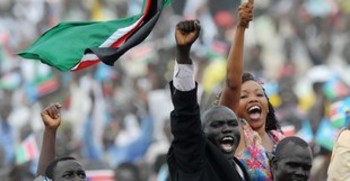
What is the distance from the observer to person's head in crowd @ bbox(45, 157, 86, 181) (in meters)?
8.26

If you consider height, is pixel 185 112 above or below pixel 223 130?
above

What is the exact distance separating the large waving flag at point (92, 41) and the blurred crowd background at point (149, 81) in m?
2.79

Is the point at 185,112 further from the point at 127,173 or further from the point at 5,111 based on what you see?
the point at 5,111

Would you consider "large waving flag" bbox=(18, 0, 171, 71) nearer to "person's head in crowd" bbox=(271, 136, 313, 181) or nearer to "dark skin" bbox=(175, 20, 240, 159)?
"dark skin" bbox=(175, 20, 240, 159)

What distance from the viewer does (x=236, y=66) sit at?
27.5 feet

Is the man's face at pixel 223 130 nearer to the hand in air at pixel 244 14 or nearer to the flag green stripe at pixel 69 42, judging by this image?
the hand in air at pixel 244 14

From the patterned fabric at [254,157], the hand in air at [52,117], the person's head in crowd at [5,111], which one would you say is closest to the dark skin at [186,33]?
the patterned fabric at [254,157]

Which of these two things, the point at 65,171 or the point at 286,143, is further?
the point at 65,171

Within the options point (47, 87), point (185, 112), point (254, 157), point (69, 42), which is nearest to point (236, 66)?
point (254, 157)

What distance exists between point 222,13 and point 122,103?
375cm

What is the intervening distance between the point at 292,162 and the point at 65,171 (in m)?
1.35

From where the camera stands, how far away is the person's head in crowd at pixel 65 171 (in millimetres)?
8258

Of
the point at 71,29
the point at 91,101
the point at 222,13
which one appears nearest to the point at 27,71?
the point at 91,101

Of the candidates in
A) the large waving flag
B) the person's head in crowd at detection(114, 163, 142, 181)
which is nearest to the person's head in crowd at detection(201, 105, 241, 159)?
the large waving flag
